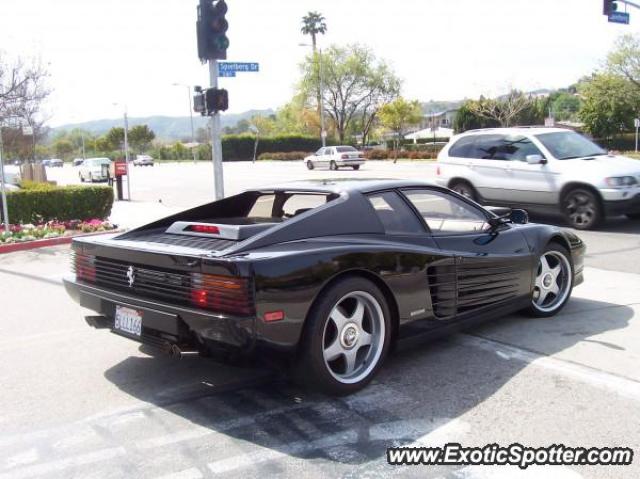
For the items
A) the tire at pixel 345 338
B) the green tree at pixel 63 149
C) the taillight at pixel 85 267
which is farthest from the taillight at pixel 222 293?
the green tree at pixel 63 149

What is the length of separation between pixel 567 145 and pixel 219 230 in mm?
9123

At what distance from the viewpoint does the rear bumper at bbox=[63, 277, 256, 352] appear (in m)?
3.56

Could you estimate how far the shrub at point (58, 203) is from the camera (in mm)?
13242

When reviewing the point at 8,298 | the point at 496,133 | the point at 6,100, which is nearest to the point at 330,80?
the point at 6,100

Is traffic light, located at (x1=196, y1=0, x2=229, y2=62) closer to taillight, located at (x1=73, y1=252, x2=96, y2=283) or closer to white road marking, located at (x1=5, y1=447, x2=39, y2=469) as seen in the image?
taillight, located at (x1=73, y1=252, x2=96, y2=283)

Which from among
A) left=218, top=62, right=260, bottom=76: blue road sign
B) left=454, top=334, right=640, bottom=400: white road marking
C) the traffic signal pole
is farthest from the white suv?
left=454, top=334, right=640, bottom=400: white road marking

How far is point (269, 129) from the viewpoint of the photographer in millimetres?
97750

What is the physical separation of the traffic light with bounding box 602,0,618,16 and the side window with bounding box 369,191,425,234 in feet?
59.8

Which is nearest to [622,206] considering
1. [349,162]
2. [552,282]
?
[552,282]

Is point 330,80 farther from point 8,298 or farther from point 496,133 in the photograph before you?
point 8,298

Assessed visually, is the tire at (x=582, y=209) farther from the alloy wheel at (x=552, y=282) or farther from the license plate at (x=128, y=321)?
the license plate at (x=128, y=321)

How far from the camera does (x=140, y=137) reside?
10481 centimetres

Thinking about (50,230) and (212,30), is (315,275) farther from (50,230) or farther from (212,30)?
(50,230)

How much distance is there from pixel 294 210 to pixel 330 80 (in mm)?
74942
